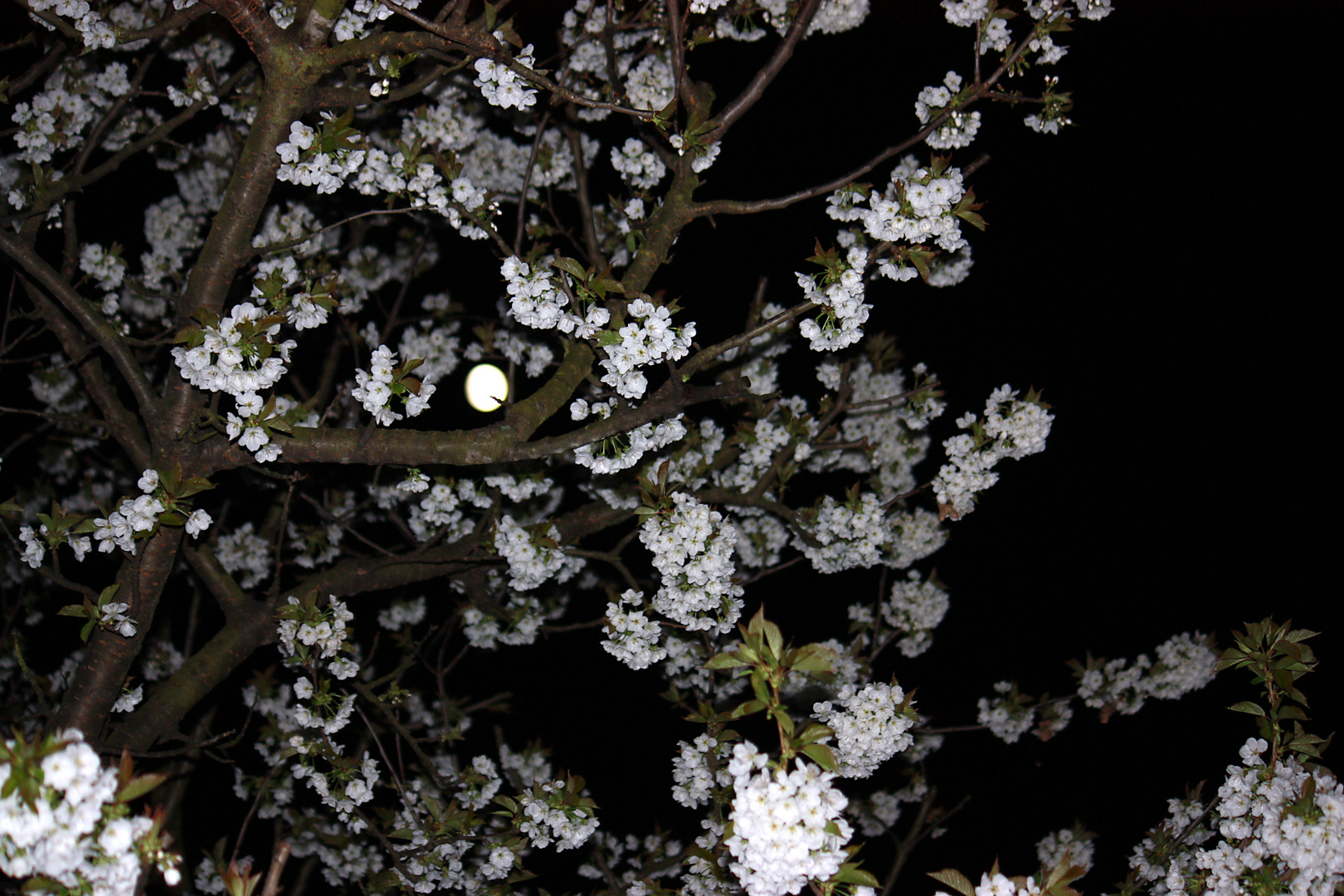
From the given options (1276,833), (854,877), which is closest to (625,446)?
(854,877)

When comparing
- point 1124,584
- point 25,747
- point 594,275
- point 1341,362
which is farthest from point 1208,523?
point 25,747

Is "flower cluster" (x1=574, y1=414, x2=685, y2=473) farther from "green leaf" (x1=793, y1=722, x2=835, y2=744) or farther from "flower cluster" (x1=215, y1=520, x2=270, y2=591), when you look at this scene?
"flower cluster" (x1=215, y1=520, x2=270, y2=591)

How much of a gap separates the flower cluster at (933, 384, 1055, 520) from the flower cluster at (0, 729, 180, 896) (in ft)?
10.5

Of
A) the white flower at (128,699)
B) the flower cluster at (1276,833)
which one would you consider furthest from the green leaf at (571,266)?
the flower cluster at (1276,833)

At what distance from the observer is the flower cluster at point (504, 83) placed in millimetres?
2447

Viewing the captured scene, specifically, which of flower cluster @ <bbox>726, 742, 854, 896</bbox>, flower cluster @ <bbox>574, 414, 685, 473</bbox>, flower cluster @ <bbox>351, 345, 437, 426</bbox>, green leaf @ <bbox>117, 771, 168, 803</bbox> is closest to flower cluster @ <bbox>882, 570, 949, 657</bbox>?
flower cluster @ <bbox>574, 414, 685, 473</bbox>

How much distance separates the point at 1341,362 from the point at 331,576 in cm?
652

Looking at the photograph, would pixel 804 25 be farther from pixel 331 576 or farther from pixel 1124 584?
pixel 1124 584

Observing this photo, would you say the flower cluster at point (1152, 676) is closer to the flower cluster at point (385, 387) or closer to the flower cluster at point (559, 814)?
the flower cluster at point (559, 814)

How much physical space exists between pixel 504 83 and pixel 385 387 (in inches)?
42.9

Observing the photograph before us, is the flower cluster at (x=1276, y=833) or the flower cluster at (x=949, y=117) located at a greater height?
the flower cluster at (x=949, y=117)

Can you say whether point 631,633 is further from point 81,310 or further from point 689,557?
point 81,310

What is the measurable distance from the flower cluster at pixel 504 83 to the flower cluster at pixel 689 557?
1.48 metres

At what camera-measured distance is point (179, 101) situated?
131 inches
